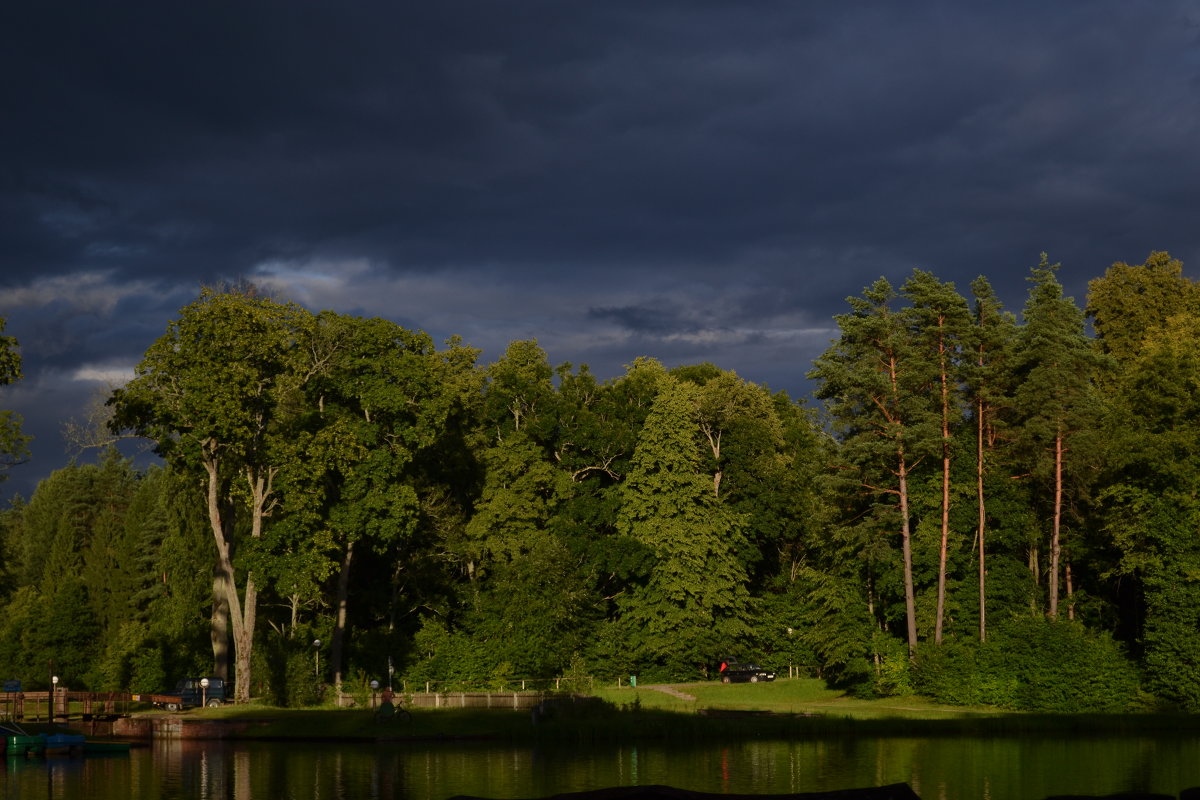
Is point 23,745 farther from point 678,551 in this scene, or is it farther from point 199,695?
point 678,551

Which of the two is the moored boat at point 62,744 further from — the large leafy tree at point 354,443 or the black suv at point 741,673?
the black suv at point 741,673

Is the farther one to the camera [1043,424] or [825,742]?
[1043,424]

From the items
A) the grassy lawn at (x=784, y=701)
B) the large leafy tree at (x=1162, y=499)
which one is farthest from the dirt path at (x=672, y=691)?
the large leafy tree at (x=1162, y=499)

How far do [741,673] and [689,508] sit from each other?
9641mm

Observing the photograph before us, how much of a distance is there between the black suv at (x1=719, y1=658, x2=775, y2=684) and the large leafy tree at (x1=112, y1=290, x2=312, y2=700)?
85.3ft

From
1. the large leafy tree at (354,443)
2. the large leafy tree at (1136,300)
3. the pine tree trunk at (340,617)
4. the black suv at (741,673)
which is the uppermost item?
the large leafy tree at (1136,300)

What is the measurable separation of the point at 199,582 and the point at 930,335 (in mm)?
44477

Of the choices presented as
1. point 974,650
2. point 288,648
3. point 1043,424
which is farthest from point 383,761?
point 1043,424

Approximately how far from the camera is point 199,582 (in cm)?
7562

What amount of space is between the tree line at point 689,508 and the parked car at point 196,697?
60.4 inches

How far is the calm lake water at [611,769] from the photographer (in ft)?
103

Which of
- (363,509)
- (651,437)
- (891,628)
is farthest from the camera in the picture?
(651,437)

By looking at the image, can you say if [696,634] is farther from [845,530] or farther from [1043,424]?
[1043,424]

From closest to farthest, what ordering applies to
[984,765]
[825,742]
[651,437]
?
[984,765] < [825,742] < [651,437]
